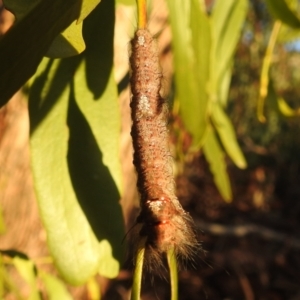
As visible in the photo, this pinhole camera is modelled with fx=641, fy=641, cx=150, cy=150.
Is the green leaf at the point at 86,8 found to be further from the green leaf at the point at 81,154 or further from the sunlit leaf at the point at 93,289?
the sunlit leaf at the point at 93,289

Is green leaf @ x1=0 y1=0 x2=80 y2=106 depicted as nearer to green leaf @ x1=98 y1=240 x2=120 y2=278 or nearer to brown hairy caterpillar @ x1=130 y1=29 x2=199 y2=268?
brown hairy caterpillar @ x1=130 y1=29 x2=199 y2=268

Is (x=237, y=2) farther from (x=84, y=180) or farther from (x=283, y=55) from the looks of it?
(x=283, y=55)

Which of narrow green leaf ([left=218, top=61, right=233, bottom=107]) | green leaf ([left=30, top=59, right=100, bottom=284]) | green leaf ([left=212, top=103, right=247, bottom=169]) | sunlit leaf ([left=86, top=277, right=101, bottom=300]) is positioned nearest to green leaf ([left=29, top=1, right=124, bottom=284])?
green leaf ([left=30, top=59, right=100, bottom=284])

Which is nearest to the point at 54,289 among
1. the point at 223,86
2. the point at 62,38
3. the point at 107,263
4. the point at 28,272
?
the point at 28,272

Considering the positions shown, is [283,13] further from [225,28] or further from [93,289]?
[93,289]

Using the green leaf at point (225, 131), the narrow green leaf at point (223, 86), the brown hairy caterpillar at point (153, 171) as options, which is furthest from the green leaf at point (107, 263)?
the narrow green leaf at point (223, 86)

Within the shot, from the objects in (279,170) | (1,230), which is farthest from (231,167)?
(1,230)
